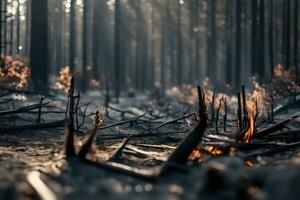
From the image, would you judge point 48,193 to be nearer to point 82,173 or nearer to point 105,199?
point 105,199

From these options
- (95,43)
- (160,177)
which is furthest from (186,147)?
(95,43)

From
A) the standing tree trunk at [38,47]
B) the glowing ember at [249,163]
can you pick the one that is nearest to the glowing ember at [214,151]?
the glowing ember at [249,163]

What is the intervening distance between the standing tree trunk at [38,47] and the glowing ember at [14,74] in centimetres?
49

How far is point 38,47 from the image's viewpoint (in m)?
19.8

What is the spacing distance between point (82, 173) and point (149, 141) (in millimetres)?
4303

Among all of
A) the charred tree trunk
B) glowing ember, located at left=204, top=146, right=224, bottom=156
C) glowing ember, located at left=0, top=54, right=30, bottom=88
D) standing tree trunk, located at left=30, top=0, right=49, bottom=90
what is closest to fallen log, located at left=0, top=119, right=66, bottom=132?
glowing ember, located at left=204, top=146, right=224, bottom=156

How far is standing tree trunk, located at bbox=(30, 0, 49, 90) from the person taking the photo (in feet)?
64.3

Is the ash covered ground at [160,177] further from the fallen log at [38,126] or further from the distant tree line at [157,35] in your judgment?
the distant tree line at [157,35]

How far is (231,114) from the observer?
1856 cm

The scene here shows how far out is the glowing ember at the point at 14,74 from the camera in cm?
1716

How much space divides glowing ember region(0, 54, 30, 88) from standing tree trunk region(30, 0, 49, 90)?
489mm

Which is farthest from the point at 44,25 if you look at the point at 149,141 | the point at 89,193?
the point at 89,193

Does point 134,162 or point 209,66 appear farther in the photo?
point 209,66

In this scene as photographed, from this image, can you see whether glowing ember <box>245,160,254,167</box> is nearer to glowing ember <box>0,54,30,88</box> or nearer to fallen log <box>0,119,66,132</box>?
fallen log <box>0,119,66,132</box>
